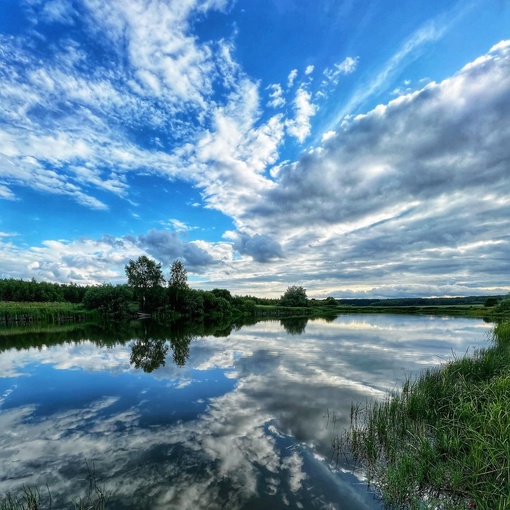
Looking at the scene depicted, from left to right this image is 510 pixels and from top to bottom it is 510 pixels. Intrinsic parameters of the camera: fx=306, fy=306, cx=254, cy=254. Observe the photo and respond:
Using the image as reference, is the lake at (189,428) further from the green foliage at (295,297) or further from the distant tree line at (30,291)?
the green foliage at (295,297)

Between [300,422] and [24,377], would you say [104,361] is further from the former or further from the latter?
[300,422]

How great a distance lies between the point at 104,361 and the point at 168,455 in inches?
599

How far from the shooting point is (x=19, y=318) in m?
55.8

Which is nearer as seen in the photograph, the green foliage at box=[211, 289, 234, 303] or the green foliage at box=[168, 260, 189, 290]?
the green foliage at box=[168, 260, 189, 290]

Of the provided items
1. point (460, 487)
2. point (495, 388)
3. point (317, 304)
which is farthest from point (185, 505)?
point (317, 304)

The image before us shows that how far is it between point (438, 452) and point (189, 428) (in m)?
6.76

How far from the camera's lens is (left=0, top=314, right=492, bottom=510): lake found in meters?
6.28

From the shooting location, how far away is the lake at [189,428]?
6.28m

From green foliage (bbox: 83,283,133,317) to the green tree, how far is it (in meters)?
7.57

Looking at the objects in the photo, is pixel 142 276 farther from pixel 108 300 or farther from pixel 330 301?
pixel 330 301

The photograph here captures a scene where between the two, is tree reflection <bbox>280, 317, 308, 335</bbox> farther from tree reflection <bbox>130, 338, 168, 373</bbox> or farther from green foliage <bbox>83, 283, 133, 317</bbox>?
green foliage <bbox>83, 283, 133, 317</bbox>

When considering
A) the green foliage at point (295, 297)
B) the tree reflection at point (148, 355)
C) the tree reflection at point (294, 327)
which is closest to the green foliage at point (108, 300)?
the tree reflection at point (294, 327)

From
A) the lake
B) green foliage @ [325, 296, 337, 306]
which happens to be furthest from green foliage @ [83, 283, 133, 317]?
green foliage @ [325, 296, 337, 306]

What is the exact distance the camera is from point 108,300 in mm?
69750
